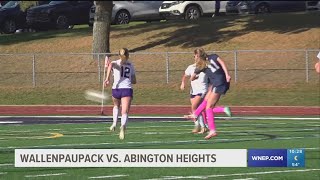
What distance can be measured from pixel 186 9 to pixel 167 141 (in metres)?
29.9

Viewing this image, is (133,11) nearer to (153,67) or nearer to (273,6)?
(273,6)

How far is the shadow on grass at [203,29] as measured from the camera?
44.1 metres

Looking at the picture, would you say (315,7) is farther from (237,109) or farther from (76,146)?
(76,146)

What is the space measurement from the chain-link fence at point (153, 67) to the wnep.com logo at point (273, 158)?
28283 mm

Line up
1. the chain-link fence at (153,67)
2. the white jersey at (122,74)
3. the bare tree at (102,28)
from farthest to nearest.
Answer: the bare tree at (102,28) → the chain-link fence at (153,67) → the white jersey at (122,74)

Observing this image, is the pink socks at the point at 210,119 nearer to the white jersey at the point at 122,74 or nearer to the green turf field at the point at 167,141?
the green turf field at the point at 167,141

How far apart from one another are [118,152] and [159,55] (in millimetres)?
31457

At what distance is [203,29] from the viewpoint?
45438 mm

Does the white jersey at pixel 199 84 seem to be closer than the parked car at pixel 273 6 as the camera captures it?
Yes

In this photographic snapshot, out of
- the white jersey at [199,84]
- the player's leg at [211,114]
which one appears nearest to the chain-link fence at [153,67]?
the white jersey at [199,84]

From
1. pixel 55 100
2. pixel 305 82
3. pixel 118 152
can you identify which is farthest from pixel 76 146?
pixel 305 82

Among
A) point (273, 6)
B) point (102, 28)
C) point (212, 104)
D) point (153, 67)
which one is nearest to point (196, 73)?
point (212, 104)

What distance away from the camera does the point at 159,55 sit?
137 feet

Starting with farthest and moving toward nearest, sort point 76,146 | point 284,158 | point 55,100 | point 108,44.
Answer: point 108,44 → point 55,100 → point 76,146 → point 284,158
